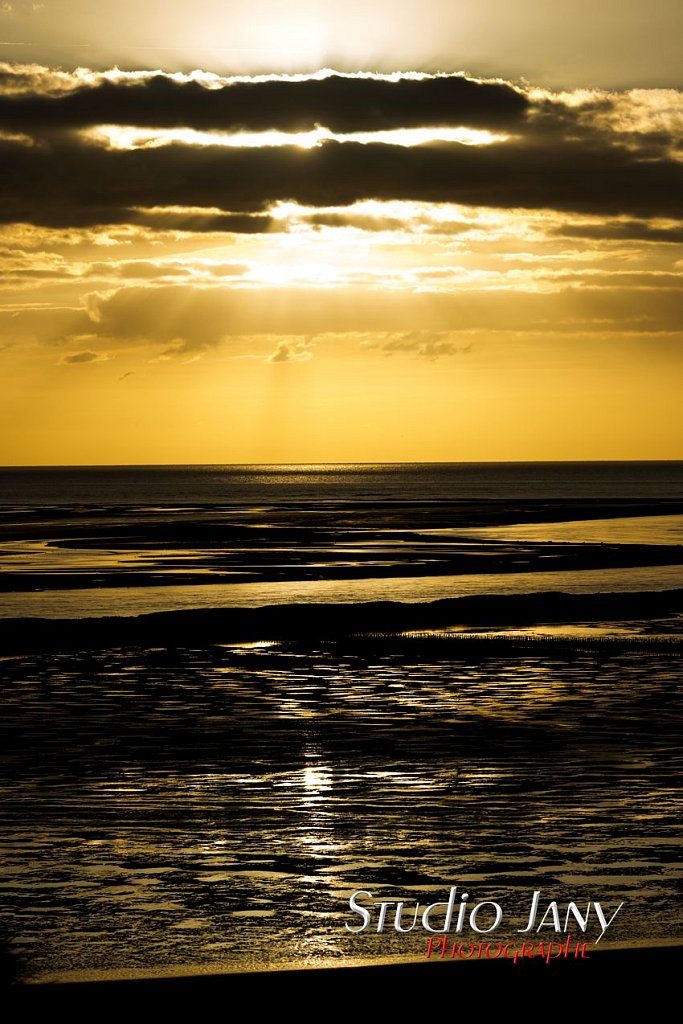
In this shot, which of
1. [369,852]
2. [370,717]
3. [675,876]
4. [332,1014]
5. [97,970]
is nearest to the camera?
[332,1014]

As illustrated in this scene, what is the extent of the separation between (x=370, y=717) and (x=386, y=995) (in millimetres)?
12986

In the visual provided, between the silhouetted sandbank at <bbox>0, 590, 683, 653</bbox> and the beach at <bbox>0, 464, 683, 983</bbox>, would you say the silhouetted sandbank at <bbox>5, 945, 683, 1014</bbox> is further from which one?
the silhouetted sandbank at <bbox>0, 590, 683, 653</bbox>

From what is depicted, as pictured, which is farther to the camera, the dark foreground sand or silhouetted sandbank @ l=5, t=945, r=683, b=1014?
silhouetted sandbank @ l=5, t=945, r=683, b=1014

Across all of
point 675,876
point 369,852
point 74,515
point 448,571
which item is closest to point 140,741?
point 369,852

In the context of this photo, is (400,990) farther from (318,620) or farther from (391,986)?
(318,620)

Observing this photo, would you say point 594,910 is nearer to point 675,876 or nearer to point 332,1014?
point 675,876

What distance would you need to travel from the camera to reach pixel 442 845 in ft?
47.9

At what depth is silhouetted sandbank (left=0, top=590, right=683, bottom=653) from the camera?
36.2 m

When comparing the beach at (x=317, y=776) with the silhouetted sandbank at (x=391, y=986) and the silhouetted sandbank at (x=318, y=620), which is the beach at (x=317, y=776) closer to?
the silhouetted sandbank at (x=391, y=986)

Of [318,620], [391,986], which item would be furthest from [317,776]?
[318,620]

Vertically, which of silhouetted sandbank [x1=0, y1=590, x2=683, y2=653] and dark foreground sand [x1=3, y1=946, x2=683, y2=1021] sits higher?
dark foreground sand [x1=3, y1=946, x2=683, y2=1021]

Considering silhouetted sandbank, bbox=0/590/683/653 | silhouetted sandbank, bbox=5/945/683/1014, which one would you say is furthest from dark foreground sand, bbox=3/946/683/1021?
silhouetted sandbank, bbox=0/590/683/653

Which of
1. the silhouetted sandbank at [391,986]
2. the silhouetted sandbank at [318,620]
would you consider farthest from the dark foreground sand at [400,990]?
the silhouetted sandbank at [318,620]

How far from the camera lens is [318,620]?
1571 inches
